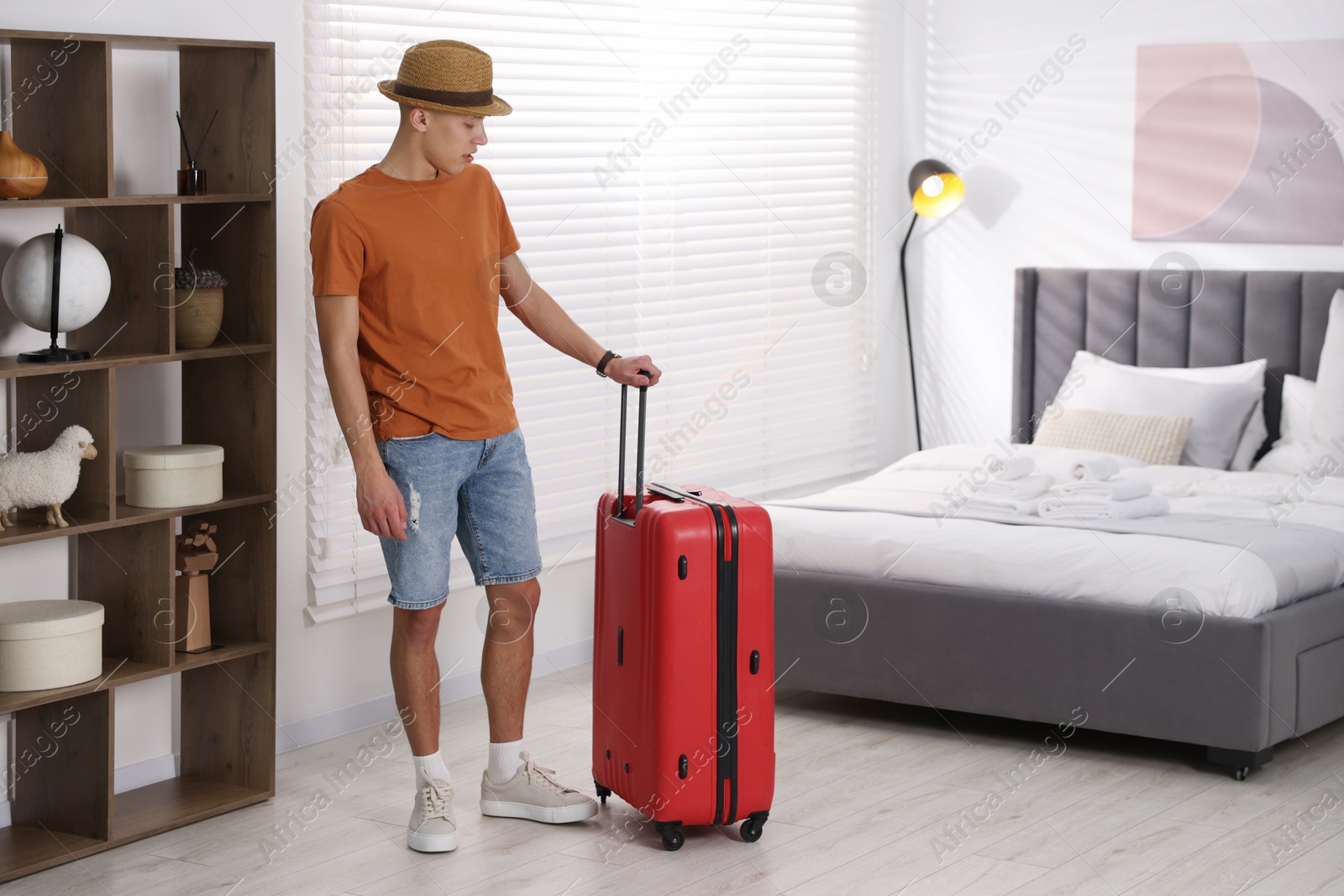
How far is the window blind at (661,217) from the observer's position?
379 cm

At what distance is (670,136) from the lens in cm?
479

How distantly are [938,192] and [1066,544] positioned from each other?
220 centimetres

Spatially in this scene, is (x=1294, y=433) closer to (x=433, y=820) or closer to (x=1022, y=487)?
(x=1022, y=487)

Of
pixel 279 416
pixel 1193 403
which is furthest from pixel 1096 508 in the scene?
pixel 279 416

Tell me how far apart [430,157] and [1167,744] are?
2.21 m

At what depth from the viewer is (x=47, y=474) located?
2.87 meters

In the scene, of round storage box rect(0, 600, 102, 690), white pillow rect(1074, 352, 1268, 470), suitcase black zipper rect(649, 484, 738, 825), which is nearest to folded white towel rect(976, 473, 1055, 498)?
white pillow rect(1074, 352, 1268, 470)

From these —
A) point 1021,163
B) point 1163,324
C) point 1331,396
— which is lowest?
point 1331,396

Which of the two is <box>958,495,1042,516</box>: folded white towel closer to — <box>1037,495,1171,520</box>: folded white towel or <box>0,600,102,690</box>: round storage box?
<box>1037,495,1171,520</box>: folded white towel

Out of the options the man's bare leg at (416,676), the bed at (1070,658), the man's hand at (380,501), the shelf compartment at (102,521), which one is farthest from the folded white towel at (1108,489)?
the shelf compartment at (102,521)

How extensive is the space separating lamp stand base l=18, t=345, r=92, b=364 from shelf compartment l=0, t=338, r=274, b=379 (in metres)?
0.02

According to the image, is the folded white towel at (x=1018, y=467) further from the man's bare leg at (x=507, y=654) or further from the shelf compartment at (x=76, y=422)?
the shelf compartment at (x=76, y=422)

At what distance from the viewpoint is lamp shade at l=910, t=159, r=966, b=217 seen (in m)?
5.55

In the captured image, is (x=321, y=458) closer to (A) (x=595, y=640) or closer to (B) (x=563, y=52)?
(A) (x=595, y=640)
